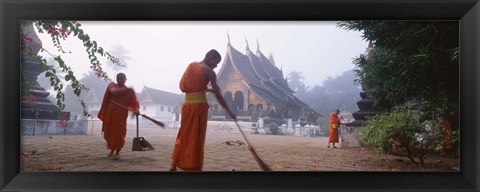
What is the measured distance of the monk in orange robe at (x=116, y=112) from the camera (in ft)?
10.1

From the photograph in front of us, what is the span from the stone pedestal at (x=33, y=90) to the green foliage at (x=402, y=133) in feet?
8.98

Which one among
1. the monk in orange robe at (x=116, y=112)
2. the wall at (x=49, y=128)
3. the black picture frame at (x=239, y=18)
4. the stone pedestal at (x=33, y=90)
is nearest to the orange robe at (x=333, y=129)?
the black picture frame at (x=239, y=18)

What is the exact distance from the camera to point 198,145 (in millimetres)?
3053

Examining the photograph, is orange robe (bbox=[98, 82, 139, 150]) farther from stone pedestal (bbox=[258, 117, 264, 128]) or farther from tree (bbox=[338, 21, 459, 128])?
tree (bbox=[338, 21, 459, 128])

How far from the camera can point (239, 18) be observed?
295 centimetres

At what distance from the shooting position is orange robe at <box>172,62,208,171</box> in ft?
9.98

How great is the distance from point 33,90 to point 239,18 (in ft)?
5.98

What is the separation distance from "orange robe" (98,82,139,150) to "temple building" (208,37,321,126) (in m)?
0.70

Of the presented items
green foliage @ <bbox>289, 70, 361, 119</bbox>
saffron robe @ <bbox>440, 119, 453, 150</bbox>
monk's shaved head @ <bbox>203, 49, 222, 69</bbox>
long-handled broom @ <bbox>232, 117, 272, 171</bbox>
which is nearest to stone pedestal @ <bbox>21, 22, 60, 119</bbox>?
monk's shaved head @ <bbox>203, 49, 222, 69</bbox>

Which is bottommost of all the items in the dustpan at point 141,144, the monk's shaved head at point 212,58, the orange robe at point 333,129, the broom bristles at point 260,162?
the broom bristles at point 260,162

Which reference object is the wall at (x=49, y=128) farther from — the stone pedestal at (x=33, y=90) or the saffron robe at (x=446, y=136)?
the saffron robe at (x=446, y=136)

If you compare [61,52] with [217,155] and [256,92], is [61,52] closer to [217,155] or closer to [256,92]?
[217,155]

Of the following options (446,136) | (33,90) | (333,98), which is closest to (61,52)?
(33,90)

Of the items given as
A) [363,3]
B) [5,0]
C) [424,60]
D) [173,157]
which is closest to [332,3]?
[363,3]
